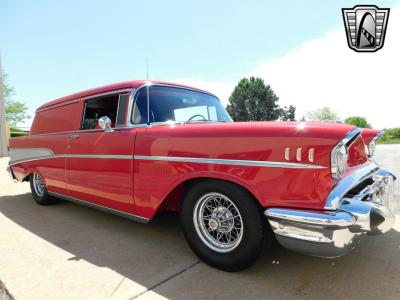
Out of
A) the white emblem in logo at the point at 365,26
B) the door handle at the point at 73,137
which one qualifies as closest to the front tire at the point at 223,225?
the door handle at the point at 73,137

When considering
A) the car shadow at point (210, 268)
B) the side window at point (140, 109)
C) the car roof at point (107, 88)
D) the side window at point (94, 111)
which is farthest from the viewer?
the side window at point (94, 111)

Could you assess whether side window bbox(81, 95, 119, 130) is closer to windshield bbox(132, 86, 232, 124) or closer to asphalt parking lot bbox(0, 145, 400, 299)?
windshield bbox(132, 86, 232, 124)

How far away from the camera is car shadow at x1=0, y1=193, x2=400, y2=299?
2.15 metres

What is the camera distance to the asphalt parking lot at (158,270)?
2156 millimetres

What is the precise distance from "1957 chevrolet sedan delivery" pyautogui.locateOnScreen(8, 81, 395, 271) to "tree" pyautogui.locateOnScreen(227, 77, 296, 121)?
3531cm

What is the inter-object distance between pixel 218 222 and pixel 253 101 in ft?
123

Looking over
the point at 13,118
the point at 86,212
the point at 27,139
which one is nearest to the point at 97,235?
the point at 86,212

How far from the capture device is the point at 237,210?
2.27 m

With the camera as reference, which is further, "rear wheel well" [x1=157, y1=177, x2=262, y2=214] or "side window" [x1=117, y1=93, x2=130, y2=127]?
"side window" [x1=117, y1=93, x2=130, y2=127]

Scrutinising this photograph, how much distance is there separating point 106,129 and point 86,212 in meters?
1.75

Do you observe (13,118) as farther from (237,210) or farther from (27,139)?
(237,210)

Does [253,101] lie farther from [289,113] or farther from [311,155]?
[311,155]

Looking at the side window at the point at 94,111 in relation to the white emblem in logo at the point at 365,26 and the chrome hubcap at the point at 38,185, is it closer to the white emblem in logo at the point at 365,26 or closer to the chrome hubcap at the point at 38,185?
the chrome hubcap at the point at 38,185

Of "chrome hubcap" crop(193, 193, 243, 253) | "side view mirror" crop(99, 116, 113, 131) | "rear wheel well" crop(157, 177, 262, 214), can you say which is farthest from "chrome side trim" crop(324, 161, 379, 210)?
"side view mirror" crop(99, 116, 113, 131)
